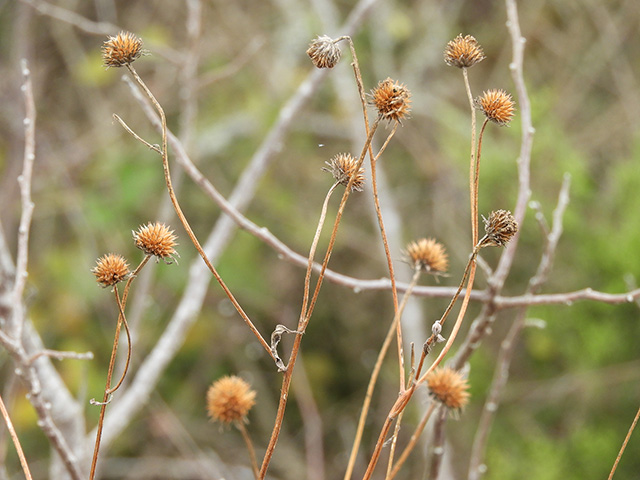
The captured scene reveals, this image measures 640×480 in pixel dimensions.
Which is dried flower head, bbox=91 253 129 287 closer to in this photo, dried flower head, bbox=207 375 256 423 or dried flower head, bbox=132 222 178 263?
dried flower head, bbox=132 222 178 263

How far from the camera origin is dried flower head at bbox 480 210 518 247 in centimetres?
66

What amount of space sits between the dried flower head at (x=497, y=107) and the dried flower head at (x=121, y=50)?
0.39 m

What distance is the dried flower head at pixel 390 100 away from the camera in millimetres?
654

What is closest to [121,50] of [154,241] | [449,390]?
[154,241]

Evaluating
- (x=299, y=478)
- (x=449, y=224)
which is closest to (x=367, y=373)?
(x=299, y=478)

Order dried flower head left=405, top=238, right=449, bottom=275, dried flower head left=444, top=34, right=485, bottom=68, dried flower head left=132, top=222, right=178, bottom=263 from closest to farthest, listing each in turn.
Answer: dried flower head left=132, top=222, right=178, bottom=263 < dried flower head left=444, top=34, right=485, bottom=68 < dried flower head left=405, top=238, right=449, bottom=275

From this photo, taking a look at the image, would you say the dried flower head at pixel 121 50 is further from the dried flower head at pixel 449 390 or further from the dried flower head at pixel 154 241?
the dried flower head at pixel 449 390

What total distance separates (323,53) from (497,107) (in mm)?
209

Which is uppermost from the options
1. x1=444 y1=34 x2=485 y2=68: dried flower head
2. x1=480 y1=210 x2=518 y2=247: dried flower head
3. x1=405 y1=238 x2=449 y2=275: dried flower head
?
x1=444 y1=34 x2=485 y2=68: dried flower head

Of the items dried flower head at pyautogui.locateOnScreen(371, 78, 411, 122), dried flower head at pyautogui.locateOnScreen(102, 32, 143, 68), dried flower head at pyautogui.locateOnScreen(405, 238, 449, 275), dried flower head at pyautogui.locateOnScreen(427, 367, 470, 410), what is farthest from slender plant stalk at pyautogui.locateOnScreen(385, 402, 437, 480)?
dried flower head at pyautogui.locateOnScreen(102, 32, 143, 68)

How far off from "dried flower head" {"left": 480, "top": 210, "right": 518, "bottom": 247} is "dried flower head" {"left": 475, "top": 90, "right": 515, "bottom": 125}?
0.12m

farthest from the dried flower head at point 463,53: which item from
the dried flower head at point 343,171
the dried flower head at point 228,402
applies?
the dried flower head at point 228,402

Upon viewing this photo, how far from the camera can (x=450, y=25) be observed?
3.45 metres

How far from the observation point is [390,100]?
2.15ft
